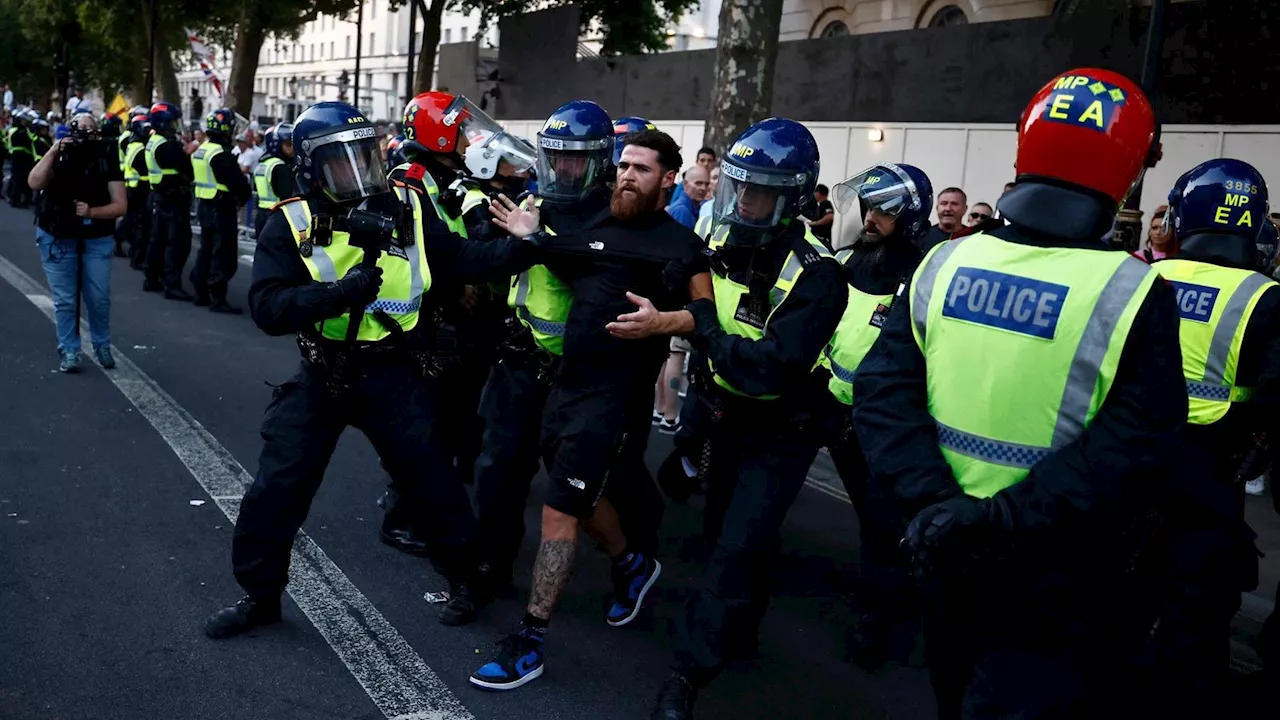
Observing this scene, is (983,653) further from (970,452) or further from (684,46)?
(684,46)

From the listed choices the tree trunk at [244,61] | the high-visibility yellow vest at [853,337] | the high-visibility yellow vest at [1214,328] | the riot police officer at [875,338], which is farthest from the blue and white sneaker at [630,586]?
the tree trunk at [244,61]

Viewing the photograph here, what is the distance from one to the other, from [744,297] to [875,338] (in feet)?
3.46

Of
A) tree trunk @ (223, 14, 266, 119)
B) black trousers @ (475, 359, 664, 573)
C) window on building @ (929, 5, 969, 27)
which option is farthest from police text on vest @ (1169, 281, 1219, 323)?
tree trunk @ (223, 14, 266, 119)

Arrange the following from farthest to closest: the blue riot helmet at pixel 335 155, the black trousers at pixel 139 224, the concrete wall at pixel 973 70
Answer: the black trousers at pixel 139 224 → the concrete wall at pixel 973 70 → the blue riot helmet at pixel 335 155

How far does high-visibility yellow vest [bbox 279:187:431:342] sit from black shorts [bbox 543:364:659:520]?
637 mm

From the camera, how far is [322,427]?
4.20 m

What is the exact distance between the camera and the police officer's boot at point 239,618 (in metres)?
4.22

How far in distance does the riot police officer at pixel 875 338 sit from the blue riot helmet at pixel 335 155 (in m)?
1.95

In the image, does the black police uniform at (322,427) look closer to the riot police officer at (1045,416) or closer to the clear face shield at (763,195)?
the clear face shield at (763,195)

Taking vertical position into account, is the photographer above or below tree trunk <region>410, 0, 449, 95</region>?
below

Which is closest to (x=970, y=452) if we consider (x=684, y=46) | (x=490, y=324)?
(x=490, y=324)

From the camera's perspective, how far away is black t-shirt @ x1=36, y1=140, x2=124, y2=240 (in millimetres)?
8258

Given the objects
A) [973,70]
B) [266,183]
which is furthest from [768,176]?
[973,70]

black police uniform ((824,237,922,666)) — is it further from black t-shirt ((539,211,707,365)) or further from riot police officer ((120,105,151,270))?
riot police officer ((120,105,151,270))
